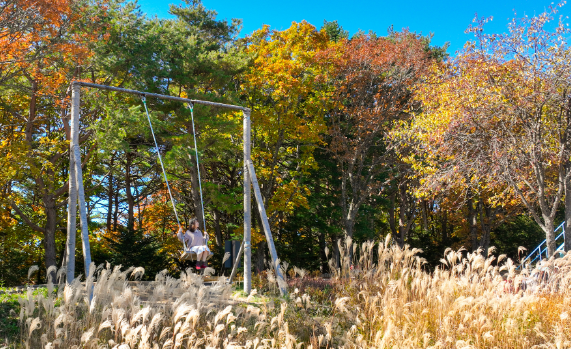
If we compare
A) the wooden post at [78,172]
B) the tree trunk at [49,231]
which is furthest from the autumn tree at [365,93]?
the wooden post at [78,172]

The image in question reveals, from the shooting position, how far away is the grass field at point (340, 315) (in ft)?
14.5

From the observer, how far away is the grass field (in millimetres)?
4414

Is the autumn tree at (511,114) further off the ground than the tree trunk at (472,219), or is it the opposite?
the autumn tree at (511,114)

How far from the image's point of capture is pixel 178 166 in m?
13.9

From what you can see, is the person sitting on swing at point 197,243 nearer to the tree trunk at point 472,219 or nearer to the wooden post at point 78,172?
the wooden post at point 78,172

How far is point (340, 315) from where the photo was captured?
6246 mm

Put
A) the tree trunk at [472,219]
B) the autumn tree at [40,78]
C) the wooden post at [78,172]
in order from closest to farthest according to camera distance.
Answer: the wooden post at [78,172] < the autumn tree at [40,78] < the tree trunk at [472,219]

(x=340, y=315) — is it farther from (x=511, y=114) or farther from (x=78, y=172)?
(x=511, y=114)

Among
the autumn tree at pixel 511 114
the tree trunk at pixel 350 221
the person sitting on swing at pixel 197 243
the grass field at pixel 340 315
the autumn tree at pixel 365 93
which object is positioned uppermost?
the autumn tree at pixel 365 93

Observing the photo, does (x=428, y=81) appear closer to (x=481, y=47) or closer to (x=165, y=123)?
(x=481, y=47)

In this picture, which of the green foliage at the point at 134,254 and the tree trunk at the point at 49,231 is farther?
the tree trunk at the point at 49,231

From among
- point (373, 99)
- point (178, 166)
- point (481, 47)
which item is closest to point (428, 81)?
point (481, 47)

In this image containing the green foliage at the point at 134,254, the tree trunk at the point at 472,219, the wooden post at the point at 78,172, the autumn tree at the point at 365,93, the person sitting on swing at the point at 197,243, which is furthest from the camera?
the tree trunk at the point at 472,219

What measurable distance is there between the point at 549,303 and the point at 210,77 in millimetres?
12304
